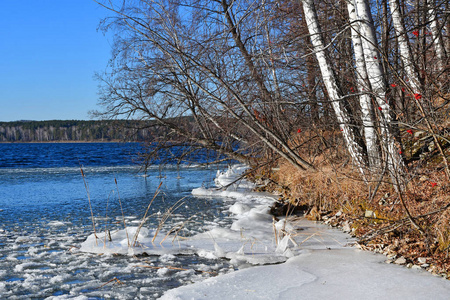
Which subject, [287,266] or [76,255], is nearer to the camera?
[287,266]

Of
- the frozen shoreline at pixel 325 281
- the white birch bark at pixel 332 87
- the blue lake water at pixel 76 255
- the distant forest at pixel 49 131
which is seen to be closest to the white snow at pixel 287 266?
the frozen shoreline at pixel 325 281

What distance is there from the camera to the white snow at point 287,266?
132 inches

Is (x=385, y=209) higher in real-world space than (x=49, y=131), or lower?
lower

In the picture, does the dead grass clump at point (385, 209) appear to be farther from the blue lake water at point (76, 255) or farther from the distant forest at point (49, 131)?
the distant forest at point (49, 131)

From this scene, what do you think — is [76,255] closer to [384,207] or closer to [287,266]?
[287,266]

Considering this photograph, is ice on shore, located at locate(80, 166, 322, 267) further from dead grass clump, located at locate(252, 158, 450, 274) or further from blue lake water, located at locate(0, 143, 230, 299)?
dead grass clump, located at locate(252, 158, 450, 274)

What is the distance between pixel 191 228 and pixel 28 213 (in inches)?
145

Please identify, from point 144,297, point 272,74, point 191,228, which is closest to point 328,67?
point 272,74

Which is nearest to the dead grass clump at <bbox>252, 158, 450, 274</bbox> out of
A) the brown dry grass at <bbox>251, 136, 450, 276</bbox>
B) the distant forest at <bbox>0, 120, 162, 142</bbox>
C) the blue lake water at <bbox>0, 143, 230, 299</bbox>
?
the brown dry grass at <bbox>251, 136, 450, 276</bbox>

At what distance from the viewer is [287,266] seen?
4.13 meters

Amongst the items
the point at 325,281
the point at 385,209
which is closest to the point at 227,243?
the point at 325,281

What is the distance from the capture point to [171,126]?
29.7 feet

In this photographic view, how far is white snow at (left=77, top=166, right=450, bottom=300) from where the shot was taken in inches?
132

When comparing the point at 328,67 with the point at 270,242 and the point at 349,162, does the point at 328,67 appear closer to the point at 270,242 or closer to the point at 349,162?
the point at 349,162
